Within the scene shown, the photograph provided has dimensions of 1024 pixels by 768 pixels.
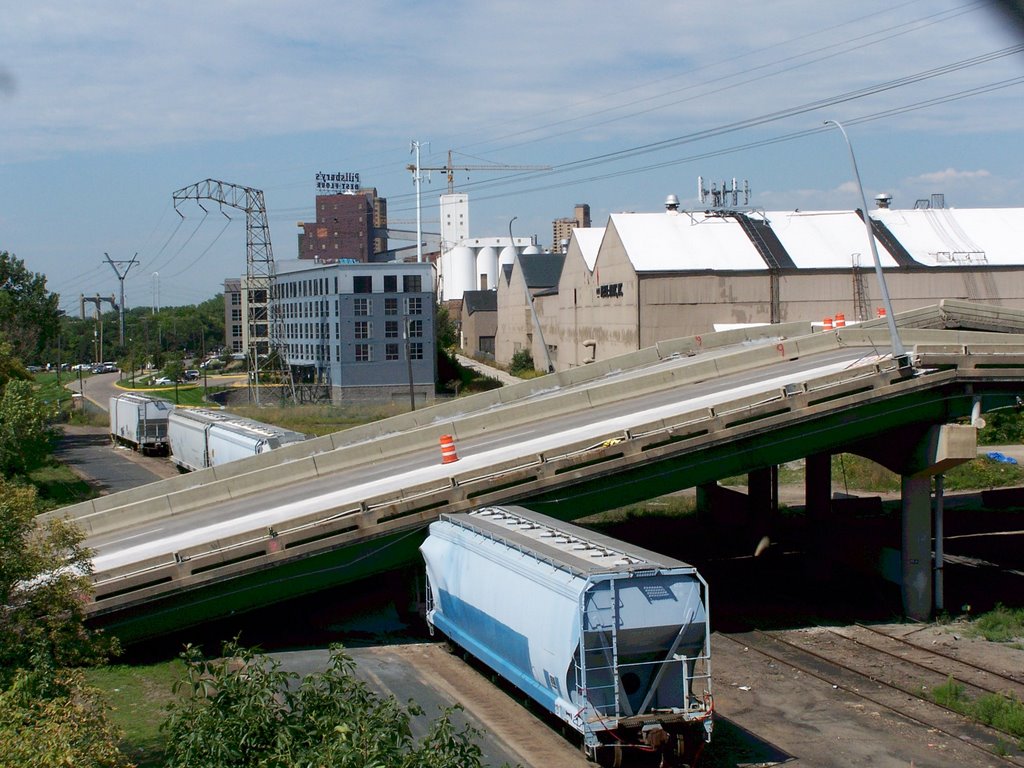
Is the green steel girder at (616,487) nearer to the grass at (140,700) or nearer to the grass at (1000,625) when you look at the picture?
the grass at (140,700)

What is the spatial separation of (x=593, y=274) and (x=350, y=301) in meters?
22.9

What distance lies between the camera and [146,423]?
200ft

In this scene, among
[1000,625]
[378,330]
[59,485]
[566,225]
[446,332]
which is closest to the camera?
[1000,625]

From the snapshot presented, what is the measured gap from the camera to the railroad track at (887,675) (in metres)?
17.4

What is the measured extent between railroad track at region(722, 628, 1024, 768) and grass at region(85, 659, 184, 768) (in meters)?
12.5

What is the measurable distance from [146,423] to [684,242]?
112 feet

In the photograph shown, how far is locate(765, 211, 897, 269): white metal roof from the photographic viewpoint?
62.2m

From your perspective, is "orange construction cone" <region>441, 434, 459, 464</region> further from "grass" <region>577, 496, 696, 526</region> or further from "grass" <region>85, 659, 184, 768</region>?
"grass" <region>577, 496, 696, 526</region>

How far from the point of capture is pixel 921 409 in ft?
84.7

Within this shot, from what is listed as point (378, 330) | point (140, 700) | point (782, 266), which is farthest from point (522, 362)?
point (140, 700)

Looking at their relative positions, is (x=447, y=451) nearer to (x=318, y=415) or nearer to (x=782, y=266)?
(x=782, y=266)

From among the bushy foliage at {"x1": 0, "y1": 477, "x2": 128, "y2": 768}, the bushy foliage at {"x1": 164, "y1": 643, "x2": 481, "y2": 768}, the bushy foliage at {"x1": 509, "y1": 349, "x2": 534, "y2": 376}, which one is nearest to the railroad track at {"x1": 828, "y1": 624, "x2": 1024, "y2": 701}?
the bushy foliage at {"x1": 164, "y1": 643, "x2": 481, "y2": 768}

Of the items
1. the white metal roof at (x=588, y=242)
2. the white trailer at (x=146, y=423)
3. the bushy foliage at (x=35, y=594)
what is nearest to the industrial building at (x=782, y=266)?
the white metal roof at (x=588, y=242)

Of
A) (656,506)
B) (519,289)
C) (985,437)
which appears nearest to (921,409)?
(656,506)
